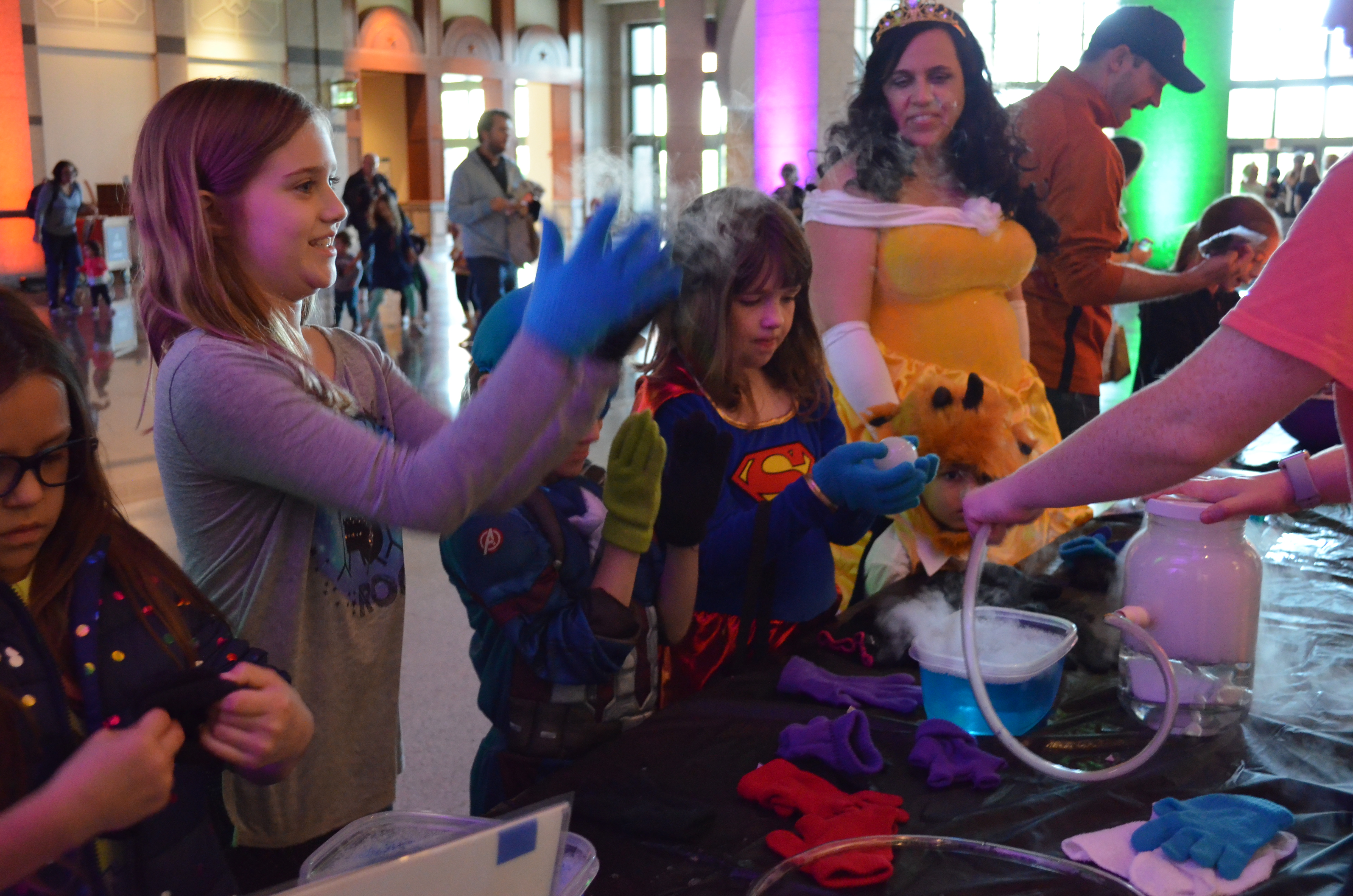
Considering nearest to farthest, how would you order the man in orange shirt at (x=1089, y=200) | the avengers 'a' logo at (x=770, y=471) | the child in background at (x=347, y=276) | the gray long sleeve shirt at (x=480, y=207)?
the avengers 'a' logo at (x=770, y=471) < the man in orange shirt at (x=1089, y=200) < the gray long sleeve shirt at (x=480, y=207) < the child in background at (x=347, y=276)

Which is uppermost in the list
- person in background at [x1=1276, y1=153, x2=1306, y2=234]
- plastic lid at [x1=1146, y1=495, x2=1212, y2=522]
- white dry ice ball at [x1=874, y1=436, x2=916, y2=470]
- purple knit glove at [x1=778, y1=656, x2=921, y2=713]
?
person in background at [x1=1276, y1=153, x2=1306, y2=234]

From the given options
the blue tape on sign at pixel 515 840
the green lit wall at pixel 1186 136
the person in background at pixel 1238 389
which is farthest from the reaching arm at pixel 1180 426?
the green lit wall at pixel 1186 136

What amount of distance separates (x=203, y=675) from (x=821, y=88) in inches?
266

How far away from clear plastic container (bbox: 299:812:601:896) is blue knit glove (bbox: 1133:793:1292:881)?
50 cm

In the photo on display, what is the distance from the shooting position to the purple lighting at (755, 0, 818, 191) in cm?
662

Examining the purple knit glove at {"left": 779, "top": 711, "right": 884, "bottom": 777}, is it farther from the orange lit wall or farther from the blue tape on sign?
the orange lit wall

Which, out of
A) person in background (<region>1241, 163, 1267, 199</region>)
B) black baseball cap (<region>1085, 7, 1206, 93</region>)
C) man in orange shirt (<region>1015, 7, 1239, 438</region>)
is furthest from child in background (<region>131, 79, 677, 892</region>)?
person in background (<region>1241, 163, 1267, 199</region>)

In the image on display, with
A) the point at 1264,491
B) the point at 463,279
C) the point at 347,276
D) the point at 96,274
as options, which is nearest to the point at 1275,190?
the point at 463,279

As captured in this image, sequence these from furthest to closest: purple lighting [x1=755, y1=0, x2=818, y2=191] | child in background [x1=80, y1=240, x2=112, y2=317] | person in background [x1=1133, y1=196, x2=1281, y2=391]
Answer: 1. child in background [x1=80, y1=240, x2=112, y2=317]
2. purple lighting [x1=755, y1=0, x2=818, y2=191]
3. person in background [x1=1133, y1=196, x2=1281, y2=391]

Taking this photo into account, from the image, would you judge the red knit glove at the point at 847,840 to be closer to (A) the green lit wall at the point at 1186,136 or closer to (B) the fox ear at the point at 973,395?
(B) the fox ear at the point at 973,395

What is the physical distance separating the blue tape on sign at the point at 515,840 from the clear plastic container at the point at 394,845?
17 centimetres

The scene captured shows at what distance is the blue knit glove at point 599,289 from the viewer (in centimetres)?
89

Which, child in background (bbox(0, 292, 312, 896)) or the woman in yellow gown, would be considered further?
the woman in yellow gown

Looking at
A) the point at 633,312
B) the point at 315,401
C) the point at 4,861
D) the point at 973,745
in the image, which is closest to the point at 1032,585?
the point at 973,745
